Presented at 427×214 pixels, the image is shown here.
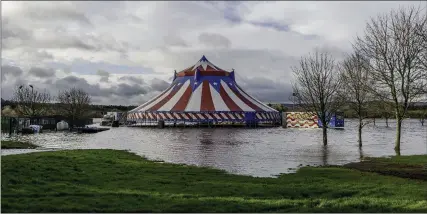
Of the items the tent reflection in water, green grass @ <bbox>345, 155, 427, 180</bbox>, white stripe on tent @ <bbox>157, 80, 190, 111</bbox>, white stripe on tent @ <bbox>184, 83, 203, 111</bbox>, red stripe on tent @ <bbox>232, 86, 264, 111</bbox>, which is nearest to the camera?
green grass @ <bbox>345, 155, 427, 180</bbox>

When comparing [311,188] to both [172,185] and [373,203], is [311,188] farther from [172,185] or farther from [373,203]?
[172,185]

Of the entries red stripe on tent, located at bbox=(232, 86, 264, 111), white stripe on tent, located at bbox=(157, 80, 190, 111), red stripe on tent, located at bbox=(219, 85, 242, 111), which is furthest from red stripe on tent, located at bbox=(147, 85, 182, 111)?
red stripe on tent, located at bbox=(232, 86, 264, 111)

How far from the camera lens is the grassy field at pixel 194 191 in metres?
7.00

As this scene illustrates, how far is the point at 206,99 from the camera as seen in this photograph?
52.7 metres

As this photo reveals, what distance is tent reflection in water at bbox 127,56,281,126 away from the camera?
166 ft

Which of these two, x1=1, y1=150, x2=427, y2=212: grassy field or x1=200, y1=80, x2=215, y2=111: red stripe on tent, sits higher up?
x1=200, y1=80, x2=215, y2=111: red stripe on tent

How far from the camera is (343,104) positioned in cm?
2536

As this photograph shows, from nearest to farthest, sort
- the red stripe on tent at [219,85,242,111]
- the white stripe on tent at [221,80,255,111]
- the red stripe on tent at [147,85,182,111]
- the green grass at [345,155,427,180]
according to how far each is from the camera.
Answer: the green grass at [345,155,427,180]
the red stripe on tent at [219,85,242,111]
the white stripe on tent at [221,80,255,111]
the red stripe on tent at [147,85,182,111]

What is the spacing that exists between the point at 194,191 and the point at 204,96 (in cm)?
4458

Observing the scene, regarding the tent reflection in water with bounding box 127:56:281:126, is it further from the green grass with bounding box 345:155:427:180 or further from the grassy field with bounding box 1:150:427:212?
the grassy field with bounding box 1:150:427:212

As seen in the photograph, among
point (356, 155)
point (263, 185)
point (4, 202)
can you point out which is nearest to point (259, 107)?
point (356, 155)

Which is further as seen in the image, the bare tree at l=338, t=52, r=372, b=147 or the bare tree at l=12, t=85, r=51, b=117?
the bare tree at l=12, t=85, r=51, b=117

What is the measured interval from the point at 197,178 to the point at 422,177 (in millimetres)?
5765

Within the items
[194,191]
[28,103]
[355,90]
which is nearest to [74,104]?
[28,103]
